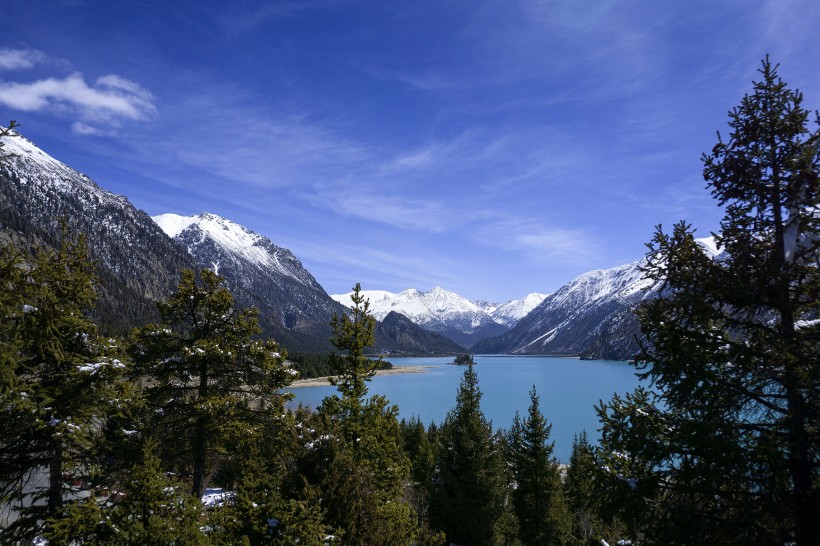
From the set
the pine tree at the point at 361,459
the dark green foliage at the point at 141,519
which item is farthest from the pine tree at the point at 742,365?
the dark green foliage at the point at 141,519

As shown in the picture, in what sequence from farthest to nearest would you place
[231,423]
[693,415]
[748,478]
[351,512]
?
[231,423] < [351,512] < [693,415] < [748,478]

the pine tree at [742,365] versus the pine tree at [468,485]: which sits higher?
the pine tree at [742,365]

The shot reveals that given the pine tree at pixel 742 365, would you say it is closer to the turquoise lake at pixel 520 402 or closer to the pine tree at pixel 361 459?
the pine tree at pixel 361 459

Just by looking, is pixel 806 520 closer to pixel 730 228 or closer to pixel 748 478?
pixel 748 478

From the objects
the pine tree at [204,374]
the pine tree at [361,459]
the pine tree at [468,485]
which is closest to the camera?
the pine tree at [361,459]

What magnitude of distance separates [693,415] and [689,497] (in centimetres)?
143

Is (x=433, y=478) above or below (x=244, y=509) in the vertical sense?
below

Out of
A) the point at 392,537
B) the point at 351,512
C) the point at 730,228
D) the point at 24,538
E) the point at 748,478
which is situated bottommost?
the point at 24,538

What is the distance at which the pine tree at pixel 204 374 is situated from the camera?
15305 mm

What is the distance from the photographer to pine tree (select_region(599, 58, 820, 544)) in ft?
24.6

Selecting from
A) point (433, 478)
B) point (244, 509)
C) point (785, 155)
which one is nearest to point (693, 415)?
point (785, 155)

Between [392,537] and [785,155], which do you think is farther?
[392,537]

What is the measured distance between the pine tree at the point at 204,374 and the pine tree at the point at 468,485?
1042 centimetres

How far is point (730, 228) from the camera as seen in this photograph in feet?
29.2
